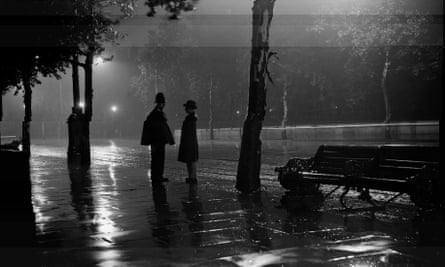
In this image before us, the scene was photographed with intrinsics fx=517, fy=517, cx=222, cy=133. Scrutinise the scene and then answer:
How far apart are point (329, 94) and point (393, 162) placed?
4600 centimetres

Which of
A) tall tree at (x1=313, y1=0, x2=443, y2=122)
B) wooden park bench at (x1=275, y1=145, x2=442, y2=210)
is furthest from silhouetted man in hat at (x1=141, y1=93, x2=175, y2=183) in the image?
tall tree at (x1=313, y1=0, x2=443, y2=122)

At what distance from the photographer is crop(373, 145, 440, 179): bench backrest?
745 centimetres

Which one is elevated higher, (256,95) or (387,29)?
(387,29)

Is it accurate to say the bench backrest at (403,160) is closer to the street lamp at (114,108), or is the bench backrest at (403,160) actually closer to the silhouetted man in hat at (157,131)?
the silhouetted man in hat at (157,131)

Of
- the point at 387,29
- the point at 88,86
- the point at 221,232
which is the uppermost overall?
the point at 387,29

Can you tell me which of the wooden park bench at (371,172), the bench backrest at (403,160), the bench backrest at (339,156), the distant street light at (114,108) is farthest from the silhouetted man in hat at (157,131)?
the distant street light at (114,108)

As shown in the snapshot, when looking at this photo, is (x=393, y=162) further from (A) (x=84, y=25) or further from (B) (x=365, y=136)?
(B) (x=365, y=136)

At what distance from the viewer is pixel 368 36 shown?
34000mm

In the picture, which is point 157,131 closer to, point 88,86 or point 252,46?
point 252,46

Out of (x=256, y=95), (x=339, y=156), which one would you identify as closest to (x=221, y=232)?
(x=339, y=156)

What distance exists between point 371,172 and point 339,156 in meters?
0.92

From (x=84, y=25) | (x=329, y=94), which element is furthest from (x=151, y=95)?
(x=84, y=25)

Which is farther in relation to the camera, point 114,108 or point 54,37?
point 114,108

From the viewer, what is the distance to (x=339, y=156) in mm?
8945
